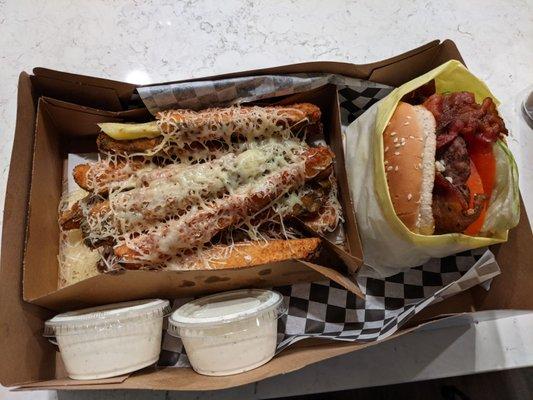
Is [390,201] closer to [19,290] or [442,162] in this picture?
Result: [442,162]

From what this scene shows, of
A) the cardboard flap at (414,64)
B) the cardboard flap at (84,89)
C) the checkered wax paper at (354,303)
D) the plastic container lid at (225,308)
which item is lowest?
the checkered wax paper at (354,303)

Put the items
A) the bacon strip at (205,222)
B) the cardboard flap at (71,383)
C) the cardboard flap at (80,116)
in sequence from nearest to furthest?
the cardboard flap at (71,383)
the bacon strip at (205,222)
the cardboard flap at (80,116)

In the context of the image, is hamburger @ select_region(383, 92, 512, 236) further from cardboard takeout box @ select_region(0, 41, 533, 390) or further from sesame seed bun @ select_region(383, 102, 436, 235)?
cardboard takeout box @ select_region(0, 41, 533, 390)

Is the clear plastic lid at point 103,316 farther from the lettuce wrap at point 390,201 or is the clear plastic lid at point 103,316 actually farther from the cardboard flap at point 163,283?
the lettuce wrap at point 390,201

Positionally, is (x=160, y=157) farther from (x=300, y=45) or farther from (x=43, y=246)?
(x=300, y=45)

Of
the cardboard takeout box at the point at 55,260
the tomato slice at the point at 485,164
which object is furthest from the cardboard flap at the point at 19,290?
the tomato slice at the point at 485,164

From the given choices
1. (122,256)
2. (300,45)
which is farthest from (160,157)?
(300,45)

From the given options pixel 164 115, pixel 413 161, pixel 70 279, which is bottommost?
pixel 70 279
